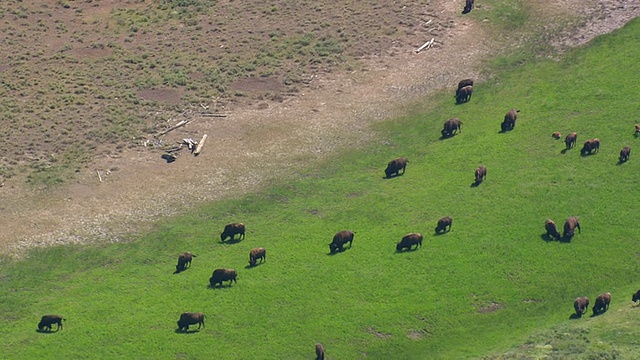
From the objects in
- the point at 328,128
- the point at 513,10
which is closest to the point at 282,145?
the point at 328,128

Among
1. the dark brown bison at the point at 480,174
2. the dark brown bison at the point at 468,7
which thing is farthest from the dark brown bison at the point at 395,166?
the dark brown bison at the point at 468,7

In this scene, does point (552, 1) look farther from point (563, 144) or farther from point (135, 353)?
point (135, 353)

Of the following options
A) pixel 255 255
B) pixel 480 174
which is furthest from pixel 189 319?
pixel 480 174

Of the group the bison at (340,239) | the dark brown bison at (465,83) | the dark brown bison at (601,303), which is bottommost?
the dark brown bison at (601,303)

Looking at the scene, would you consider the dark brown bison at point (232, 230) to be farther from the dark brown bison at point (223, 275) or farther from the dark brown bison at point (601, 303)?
the dark brown bison at point (601, 303)

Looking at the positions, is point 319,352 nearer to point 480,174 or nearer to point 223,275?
point 223,275
